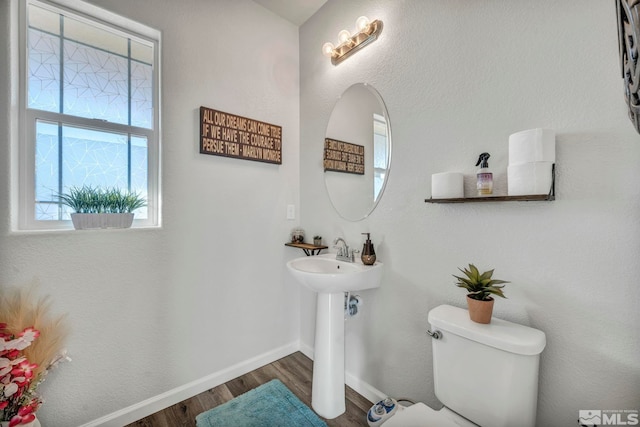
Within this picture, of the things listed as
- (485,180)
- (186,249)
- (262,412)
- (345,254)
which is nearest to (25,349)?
(186,249)

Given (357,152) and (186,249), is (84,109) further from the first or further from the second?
(357,152)

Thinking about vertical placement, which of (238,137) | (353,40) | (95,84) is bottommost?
(238,137)

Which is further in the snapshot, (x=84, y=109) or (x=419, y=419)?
(x=84, y=109)

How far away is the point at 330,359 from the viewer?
1520 millimetres

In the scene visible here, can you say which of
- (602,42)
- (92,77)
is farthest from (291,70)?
(602,42)

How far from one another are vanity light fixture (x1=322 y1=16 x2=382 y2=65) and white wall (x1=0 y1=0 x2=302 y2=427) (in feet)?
1.50

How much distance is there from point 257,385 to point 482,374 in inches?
55.9

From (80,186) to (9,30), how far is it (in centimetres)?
72

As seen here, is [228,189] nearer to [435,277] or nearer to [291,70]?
[291,70]

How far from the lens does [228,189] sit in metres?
1.84

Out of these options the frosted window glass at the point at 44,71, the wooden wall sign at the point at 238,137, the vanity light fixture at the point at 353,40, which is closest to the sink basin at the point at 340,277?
the wooden wall sign at the point at 238,137

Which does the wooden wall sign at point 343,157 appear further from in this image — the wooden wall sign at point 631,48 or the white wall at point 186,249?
the wooden wall sign at point 631,48

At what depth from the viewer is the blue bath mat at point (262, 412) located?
4.80 feet

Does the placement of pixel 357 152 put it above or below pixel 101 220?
above
